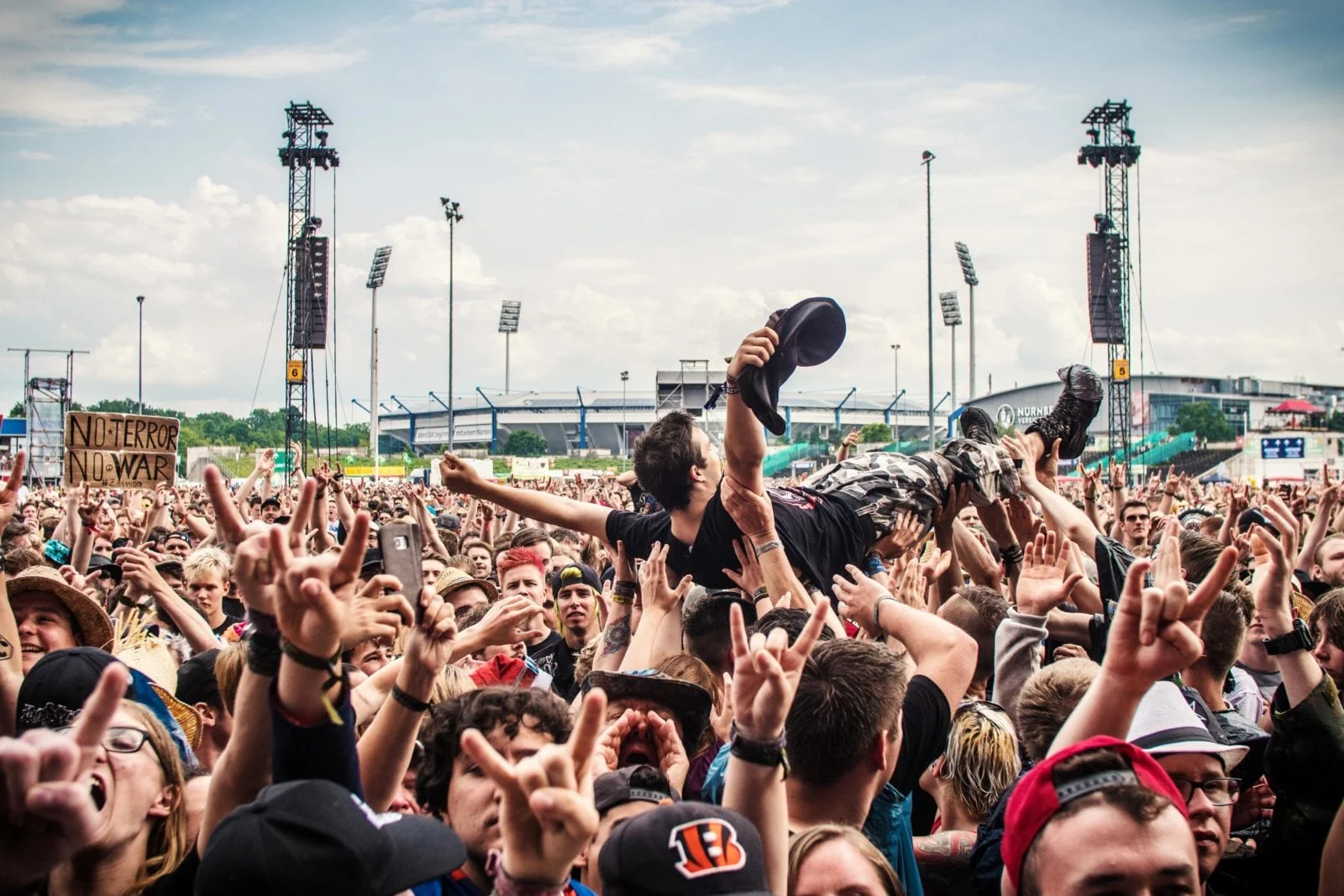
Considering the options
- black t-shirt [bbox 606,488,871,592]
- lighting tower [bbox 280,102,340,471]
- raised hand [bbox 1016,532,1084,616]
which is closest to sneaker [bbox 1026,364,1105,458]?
black t-shirt [bbox 606,488,871,592]

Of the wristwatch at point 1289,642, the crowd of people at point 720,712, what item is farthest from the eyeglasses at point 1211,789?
the wristwatch at point 1289,642

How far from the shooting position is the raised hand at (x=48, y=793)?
160cm

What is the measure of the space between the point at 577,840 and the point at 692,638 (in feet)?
8.11

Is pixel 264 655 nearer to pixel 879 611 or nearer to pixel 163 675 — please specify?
pixel 879 611

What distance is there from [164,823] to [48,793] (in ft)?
3.75

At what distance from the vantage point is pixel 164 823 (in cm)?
263

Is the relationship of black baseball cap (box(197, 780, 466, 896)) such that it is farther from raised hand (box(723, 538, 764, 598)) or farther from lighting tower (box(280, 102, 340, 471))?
lighting tower (box(280, 102, 340, 471))

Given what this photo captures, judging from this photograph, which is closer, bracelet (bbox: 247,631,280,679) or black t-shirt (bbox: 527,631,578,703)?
bracelet (bbox: 247,631,280,679)

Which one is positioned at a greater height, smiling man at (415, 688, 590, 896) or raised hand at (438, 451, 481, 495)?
raised hand at (438, 451, 481, 495)

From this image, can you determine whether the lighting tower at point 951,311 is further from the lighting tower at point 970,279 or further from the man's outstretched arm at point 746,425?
the man's outstretched arm at point 746,425

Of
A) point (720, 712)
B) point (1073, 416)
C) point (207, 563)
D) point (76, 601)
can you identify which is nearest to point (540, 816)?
point (720, 712)

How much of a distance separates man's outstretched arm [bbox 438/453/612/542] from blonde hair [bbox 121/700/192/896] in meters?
2.09

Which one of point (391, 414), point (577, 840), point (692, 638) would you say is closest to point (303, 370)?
point (692, 638)

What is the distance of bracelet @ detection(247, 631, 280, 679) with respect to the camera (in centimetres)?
215
